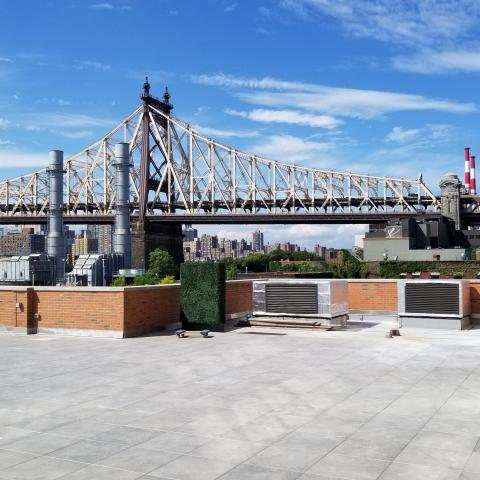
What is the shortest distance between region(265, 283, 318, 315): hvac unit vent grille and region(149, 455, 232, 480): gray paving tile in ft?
44.2

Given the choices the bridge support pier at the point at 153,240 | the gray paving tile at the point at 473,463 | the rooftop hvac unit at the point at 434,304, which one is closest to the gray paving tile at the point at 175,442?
the gray paving tile at the point at 473,463

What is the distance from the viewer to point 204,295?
1995 cm

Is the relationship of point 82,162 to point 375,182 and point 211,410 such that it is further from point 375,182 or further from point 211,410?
point 211,410

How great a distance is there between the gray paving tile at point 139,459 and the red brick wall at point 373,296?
726 inches

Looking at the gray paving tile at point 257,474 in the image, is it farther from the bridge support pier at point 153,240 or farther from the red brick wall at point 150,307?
the bridge support pier at point 153,240

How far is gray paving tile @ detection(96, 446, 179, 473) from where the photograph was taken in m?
6.76

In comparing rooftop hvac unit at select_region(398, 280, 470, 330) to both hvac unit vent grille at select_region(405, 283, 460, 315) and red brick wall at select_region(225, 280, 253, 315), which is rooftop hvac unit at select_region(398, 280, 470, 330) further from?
red brick wall at select_region(225, 280, 253, 315)

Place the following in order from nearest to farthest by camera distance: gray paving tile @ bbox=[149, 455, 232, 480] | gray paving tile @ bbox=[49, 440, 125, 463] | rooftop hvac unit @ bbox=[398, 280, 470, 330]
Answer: gray paving tile @ bbox=[149, 455, 232, 480] → gray paving tile @ bbox=[49, 440, 125, 463] → rooftop hvac unit @ bbox=[398, 280, 470, 330]

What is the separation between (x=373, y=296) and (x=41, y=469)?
773 inches

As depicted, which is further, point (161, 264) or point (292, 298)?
point (161, 264)

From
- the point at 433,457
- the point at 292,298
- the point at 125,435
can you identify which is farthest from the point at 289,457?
the point at 292,298

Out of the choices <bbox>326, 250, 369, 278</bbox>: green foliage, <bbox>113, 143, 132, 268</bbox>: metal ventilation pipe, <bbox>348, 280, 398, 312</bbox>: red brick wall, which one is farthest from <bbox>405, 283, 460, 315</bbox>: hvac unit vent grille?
<bbox>113, 143, 132, 268</bbox>: metal ventilation pipe

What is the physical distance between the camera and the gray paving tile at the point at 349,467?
254 inches

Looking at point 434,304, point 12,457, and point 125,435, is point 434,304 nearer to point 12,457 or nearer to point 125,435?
point 125,435
